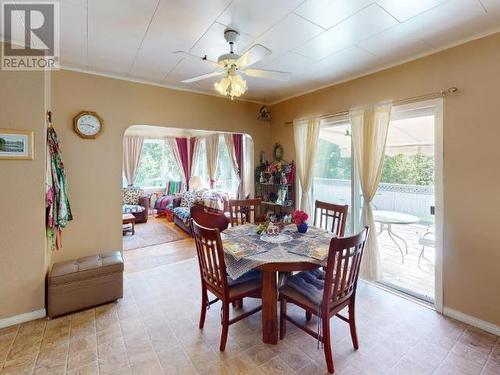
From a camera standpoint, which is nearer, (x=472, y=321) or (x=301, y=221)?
(x=472, y=321)

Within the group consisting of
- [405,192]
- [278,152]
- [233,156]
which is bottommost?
[405,192]

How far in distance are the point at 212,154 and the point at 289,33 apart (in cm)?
517

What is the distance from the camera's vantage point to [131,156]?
712 cm

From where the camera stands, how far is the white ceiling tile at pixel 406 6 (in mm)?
1760

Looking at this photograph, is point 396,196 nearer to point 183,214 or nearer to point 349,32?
point 349,32

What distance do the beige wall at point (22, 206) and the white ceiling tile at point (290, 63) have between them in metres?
2.32

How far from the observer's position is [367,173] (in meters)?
2.98

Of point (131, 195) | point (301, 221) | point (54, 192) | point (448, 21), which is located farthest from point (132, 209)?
point (448, 21)

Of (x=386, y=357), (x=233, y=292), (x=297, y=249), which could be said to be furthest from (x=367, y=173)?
(x=233, y=292)

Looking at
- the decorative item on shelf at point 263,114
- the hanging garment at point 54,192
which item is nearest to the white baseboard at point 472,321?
the decorative item on shelf at point 263,114

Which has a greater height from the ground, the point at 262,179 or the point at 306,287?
the point at 262,179

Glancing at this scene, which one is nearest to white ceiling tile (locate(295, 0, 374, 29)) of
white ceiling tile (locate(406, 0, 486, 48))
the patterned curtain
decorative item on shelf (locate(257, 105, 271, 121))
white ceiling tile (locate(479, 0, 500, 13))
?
white ceiling tile (locate(406, 0, 486, 48))

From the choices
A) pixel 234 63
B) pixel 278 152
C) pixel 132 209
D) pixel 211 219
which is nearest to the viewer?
pixel 234 63

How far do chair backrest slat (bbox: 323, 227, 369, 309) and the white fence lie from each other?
4.67 ft
